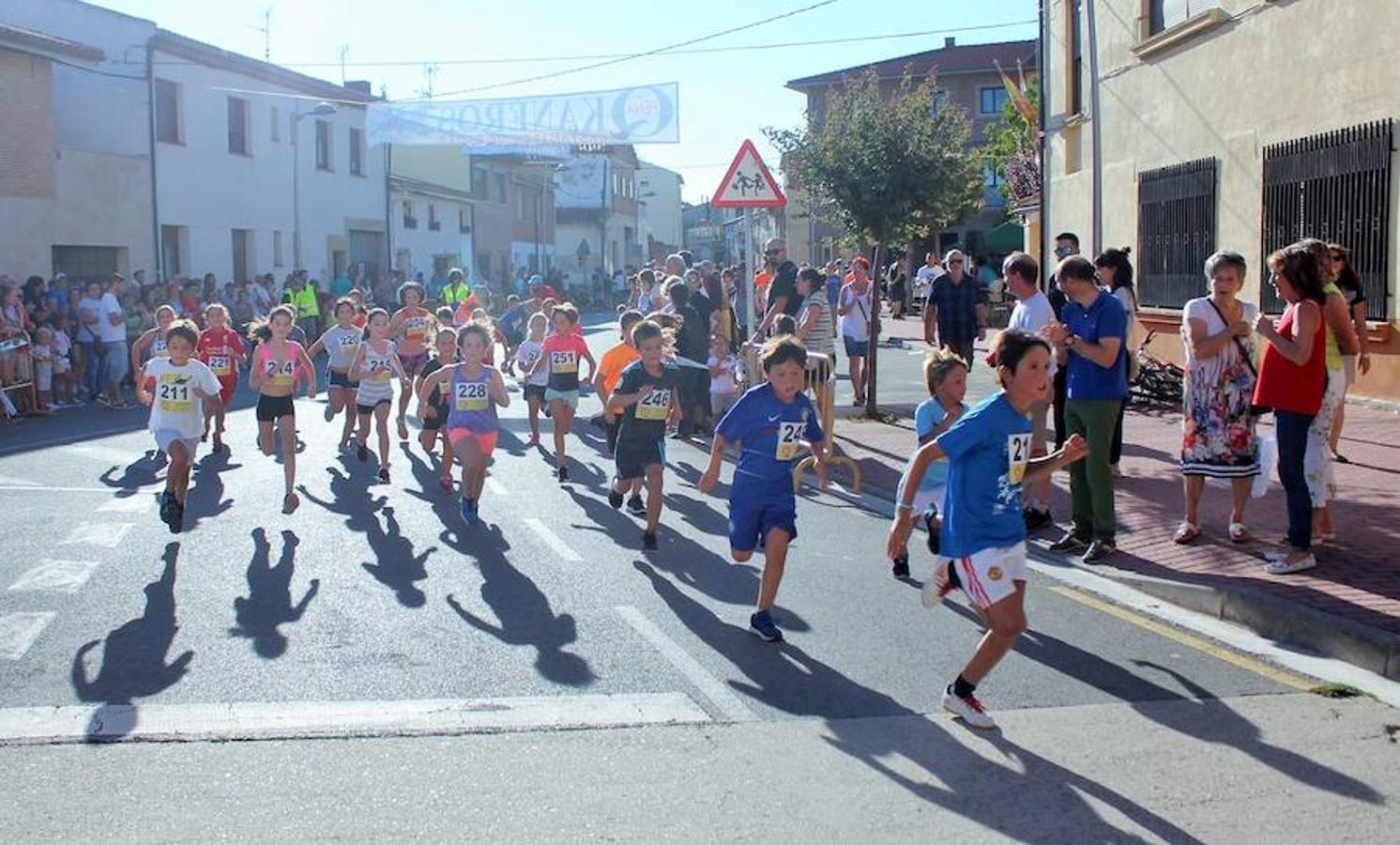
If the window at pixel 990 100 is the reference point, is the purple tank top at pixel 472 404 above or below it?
below

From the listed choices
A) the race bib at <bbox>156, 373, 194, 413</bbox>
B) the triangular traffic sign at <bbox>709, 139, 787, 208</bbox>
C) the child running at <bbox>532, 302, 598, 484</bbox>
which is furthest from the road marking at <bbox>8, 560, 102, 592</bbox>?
the triangular traffic sign at <bbox>709, 139, 787, 208</bbox>

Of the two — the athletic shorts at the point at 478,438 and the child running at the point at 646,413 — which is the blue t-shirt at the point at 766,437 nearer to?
the child running at the point at 646,413

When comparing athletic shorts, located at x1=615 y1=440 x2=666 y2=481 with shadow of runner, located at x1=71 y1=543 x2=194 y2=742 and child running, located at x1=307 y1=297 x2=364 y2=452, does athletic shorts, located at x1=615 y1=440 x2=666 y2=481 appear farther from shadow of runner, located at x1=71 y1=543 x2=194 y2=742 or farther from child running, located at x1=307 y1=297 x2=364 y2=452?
child running, located at x1=307 y1=297 x2=364 y2=452

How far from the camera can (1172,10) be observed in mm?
19656

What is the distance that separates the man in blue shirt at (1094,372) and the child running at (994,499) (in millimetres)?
2579

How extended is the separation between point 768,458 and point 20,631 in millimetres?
3824

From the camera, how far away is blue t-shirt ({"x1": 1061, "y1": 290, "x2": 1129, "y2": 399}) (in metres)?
8.41

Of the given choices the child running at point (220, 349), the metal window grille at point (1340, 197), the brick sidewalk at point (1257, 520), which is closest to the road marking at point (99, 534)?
the child running at point (220, 349)

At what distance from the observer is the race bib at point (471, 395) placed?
1089 cm

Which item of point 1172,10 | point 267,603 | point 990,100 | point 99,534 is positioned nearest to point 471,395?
point 99,534

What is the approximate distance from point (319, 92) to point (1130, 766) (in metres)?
38.8

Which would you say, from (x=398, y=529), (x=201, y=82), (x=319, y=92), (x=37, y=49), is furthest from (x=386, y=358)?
(x=319, y=92)

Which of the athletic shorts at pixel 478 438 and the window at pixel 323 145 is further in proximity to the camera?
the window at pixel 323 145

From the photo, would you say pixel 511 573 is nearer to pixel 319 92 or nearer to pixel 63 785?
pixel 63 785
